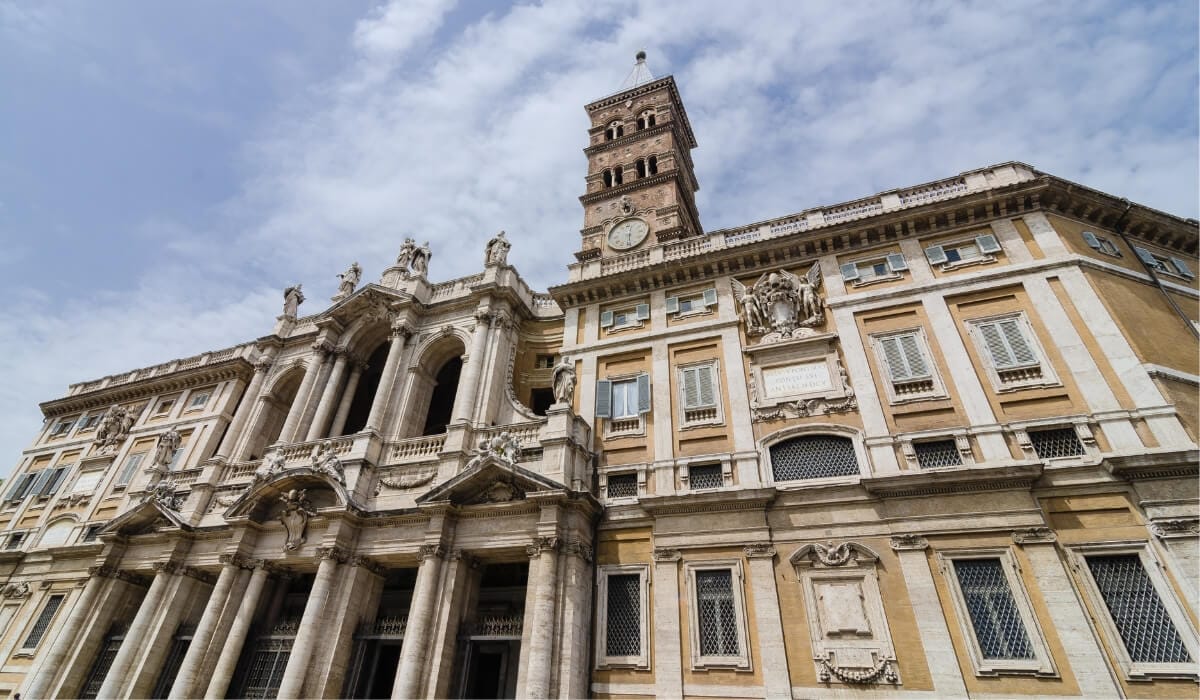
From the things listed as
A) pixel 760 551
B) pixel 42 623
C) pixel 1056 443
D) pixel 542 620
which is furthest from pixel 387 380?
pixel 1056 443

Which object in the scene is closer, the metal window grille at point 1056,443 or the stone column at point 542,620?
the metal window grille at point 1056,443

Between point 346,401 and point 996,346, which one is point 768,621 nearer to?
point 996,346

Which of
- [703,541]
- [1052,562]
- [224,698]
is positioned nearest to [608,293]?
[703,541]

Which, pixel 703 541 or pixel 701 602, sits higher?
pixel 703 541

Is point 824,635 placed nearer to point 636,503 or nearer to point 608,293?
point 636,503

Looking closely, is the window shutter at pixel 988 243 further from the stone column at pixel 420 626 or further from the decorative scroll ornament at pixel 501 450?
the stone column at pixel 420 626

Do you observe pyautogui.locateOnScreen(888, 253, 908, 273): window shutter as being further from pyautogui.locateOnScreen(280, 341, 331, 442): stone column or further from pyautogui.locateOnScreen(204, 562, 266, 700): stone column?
pyautogui.locateOnScreen(204, 562, 266, 700): stone column

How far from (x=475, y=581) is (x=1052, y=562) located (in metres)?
14.6

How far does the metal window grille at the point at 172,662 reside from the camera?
1881 cm

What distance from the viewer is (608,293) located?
21.8m

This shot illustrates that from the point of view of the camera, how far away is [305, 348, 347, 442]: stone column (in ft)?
73.0

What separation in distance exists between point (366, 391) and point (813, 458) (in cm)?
2064

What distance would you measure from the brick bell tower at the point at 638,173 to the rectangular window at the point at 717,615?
17218 millimetres

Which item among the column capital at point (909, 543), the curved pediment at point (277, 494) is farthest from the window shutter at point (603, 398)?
the curved pediment at point (277, 494)
